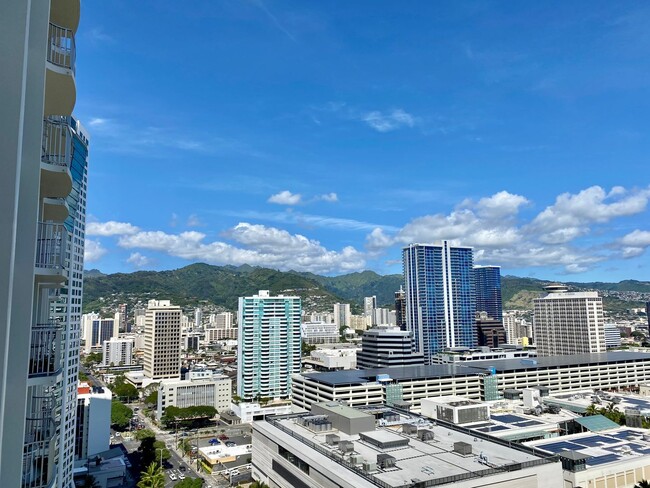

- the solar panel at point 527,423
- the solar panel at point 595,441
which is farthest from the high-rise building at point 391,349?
the solar panel at point 595,441

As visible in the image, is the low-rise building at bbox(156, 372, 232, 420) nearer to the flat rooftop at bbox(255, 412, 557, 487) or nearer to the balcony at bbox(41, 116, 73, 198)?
the flat rooftop at bbox(255, 412, 557, 487)

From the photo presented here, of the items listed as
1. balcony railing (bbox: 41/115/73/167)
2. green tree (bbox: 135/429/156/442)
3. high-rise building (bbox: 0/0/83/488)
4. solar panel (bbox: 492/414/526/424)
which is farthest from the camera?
green tree (bbox: 135/429/156/442)

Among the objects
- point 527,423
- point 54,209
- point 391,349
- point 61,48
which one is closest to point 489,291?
point 391,349

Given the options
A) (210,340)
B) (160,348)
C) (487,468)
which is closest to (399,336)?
(160,348)

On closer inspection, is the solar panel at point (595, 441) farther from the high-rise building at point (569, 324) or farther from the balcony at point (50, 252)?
Result: the high-rise building at point (569, 324)

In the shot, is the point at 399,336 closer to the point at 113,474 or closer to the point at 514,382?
the point at 514,382

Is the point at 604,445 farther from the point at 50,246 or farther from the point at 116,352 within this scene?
the point at 116,352

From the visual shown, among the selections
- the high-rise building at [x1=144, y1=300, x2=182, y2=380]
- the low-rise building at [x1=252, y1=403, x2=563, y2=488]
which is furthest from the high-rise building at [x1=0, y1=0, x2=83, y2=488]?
the high-rise building at [x1=144, y1=300, x2=182, y2=380]

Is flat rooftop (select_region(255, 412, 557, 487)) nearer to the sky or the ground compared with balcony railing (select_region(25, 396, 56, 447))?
nearer to the ground
